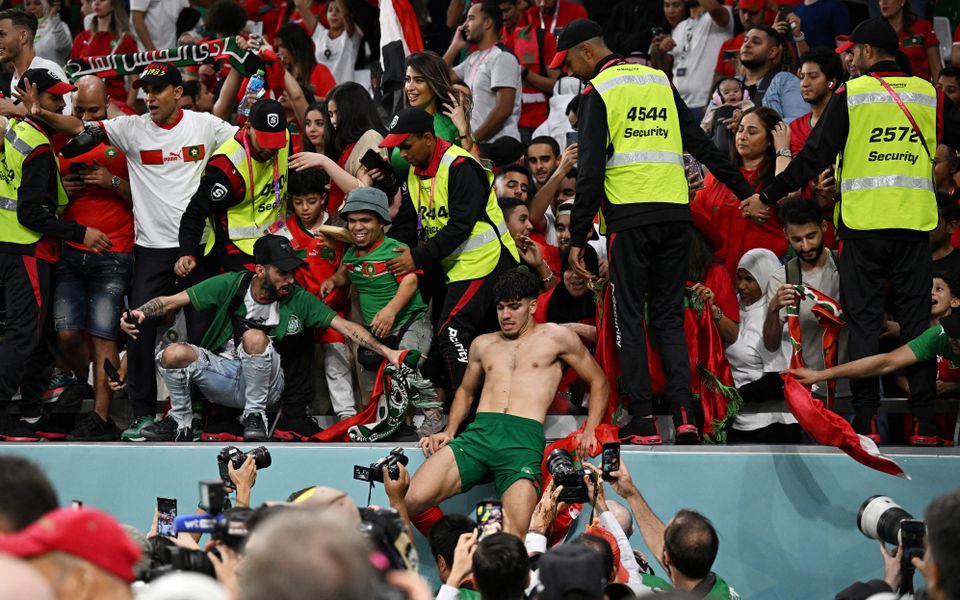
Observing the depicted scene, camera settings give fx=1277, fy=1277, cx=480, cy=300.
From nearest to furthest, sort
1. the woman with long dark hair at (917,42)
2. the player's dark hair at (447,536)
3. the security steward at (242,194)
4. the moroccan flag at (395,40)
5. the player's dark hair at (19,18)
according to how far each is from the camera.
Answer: the player's dark hair at (447,536)
the security steward at (242,194)
the player's dark hair at (19,18)
the woman with long dark hair at (917,42)
the moroccan flag at (395,40)

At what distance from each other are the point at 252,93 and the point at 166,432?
7.12 ft

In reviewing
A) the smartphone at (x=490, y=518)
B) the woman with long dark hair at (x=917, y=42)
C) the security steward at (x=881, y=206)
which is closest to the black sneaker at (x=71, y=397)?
the smartphone at (x=490, y=518)

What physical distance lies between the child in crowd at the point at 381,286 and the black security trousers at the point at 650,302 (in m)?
1.14

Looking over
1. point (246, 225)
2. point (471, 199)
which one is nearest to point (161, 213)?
point (246, 225)

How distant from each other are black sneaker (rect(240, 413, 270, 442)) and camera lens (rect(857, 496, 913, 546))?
10.8ft

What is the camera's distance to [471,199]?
268 inches

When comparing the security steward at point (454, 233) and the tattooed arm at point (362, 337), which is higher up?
the security steward at point (454, 233)

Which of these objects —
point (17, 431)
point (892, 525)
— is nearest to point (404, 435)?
point (17, 431)

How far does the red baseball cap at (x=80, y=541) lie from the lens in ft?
8.10

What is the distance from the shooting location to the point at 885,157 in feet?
20.7

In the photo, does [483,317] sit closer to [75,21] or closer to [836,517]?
[836,517]

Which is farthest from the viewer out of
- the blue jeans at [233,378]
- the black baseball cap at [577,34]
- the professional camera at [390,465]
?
the blue jeans at [233,378]

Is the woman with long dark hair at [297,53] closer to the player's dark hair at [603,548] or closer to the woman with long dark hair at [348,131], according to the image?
the woman with long dark hair at [348,131]

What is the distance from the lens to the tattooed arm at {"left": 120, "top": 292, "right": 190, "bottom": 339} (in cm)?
675
